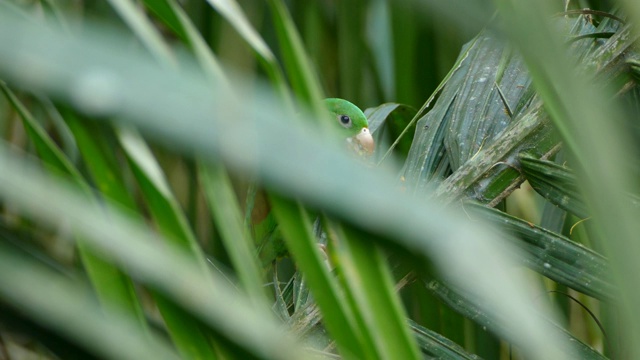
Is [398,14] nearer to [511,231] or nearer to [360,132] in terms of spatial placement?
[360,132]

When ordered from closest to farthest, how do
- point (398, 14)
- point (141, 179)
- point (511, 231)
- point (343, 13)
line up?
point (141, 179) < point (511, 231) < point (398, 14) < point (343, 13)

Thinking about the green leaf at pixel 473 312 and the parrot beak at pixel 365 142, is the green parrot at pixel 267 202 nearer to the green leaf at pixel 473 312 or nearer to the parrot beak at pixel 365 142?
the parrot beak at pixel 365 142

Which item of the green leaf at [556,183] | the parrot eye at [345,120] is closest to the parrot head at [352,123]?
the parrot eye at [345,120]

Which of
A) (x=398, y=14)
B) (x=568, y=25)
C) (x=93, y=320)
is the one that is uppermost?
(x=398, y=14)

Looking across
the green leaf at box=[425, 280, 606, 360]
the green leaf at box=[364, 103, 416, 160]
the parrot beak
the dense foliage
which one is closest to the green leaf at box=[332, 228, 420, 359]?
the dense foliage

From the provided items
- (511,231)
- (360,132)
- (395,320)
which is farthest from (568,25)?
(395,320)

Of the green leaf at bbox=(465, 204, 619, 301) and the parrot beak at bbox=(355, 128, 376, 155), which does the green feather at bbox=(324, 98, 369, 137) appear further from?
the green leaf at bbox=(465, 204, 619, 301)

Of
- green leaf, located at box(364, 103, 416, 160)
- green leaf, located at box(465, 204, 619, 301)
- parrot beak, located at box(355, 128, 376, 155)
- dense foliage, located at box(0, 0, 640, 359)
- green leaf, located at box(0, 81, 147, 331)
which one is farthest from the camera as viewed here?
parrot beak, located at box(355, 128, 376, 155)
